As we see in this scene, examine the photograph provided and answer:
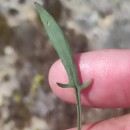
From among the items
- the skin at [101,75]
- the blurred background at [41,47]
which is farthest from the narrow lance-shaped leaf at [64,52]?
the blurred background at [41,47]

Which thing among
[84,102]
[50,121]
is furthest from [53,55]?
[84,102]

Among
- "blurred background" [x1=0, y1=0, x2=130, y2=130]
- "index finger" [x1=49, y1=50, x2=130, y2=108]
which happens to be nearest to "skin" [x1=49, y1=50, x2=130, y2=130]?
"index finger" [x1=49, y1=50, x2=130, y2=108]

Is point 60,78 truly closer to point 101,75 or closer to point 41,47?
point 101,75

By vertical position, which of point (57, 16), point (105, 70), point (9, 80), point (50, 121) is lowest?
point (50, 121)

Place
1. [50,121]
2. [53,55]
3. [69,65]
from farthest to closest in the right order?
[53,55]
[50,121]
[69,65]

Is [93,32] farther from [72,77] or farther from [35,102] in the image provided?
[72,77]

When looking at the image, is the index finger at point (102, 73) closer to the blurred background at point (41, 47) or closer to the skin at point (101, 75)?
the skin at point (101, 75)

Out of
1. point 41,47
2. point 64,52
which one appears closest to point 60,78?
point 64,52
